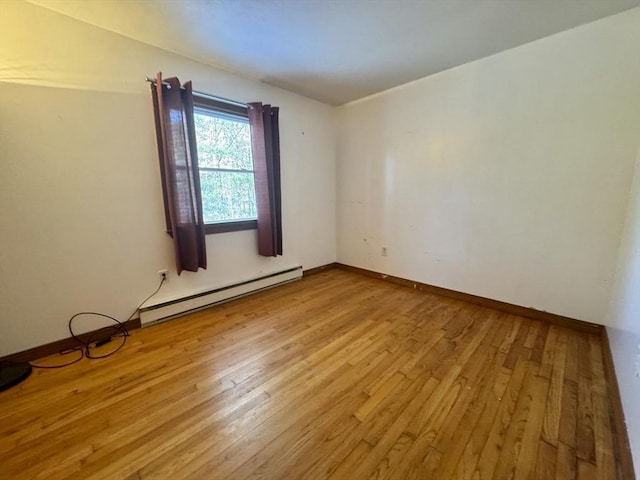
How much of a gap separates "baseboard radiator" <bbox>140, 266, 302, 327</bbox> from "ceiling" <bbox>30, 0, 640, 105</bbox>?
219cm

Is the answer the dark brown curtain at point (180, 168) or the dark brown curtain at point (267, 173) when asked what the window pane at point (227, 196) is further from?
the dark brown curtain at point (180, 168)

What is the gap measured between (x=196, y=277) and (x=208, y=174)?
1029mm

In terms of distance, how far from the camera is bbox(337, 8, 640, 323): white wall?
6.42 feet

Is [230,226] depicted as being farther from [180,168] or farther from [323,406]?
[323,406]

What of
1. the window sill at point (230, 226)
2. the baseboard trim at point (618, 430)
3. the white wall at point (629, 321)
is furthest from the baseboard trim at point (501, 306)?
the window sill at point (230, 226)

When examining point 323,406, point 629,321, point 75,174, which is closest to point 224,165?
point 75,174

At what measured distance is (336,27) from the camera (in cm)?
196

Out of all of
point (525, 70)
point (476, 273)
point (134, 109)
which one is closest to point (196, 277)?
point (134, 109)

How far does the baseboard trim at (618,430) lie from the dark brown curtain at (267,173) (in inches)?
107

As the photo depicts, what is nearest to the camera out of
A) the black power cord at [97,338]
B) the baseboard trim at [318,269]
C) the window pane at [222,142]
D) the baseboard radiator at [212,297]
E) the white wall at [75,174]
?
the white wall at [75,174]

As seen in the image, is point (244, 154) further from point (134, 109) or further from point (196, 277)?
point (196, 277)

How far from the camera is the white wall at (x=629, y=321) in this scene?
3.84ft

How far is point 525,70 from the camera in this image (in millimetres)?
2232

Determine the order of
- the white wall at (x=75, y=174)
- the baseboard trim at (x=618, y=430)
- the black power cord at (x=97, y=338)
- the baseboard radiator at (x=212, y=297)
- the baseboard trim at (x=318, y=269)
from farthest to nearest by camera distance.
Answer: the baseboard trim at (x=318, y=269)
the baseboard radiator at (x=212, y=297)
the black power cord at (x=97, y=338)
the white wall at (x=75, y=174)
the baseboard trim at (x=618, y=430)
